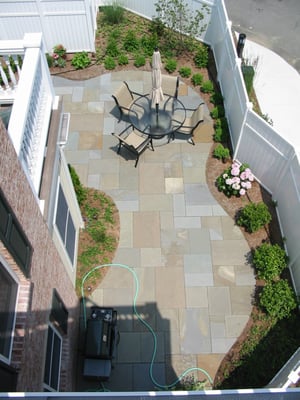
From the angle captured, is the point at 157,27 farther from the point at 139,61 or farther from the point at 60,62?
the point at 60,62

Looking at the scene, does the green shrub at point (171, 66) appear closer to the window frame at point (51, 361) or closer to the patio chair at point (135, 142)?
the patio chair at point (135, 142)

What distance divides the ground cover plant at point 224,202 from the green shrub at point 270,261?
0.28m

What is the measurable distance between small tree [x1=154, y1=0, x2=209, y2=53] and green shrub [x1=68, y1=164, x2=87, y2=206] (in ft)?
21.4

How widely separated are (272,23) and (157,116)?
7.34 meters

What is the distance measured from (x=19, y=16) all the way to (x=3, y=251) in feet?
32.3

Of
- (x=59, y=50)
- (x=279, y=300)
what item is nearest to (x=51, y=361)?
(x=279, y=300)

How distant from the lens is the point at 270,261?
7.58m

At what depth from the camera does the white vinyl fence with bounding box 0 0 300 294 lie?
770 cm

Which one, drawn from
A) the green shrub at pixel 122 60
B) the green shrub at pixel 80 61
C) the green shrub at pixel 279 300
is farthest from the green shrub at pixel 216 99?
the green shrub at pixel 279 300

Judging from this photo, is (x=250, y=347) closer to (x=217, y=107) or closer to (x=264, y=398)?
(x=264, y=398)

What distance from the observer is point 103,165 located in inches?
377

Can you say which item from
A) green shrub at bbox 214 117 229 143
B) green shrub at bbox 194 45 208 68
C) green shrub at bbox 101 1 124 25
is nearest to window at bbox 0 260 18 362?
green shrub at bbox 214 117 229 143

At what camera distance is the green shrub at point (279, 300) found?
23.5 ft

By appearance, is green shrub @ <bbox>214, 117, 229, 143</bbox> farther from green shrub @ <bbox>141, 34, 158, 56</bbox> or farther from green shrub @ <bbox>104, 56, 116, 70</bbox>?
green shrub @ <bbox>104, 56, 116, 70</bbox>
